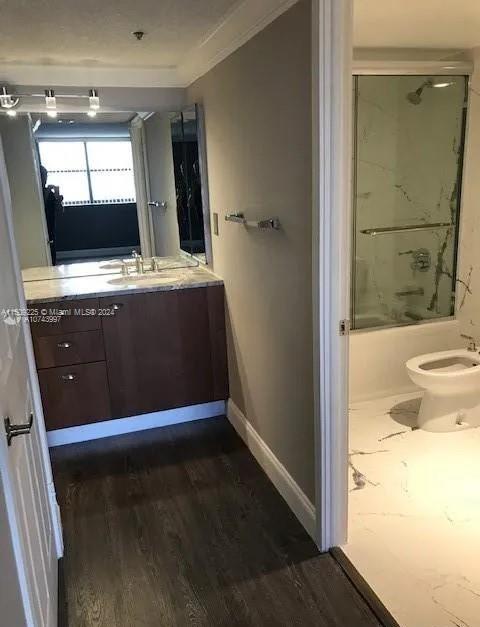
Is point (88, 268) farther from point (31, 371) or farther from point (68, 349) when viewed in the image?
point (31, 371)

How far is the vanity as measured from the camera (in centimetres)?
268

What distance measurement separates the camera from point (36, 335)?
8.66 feet

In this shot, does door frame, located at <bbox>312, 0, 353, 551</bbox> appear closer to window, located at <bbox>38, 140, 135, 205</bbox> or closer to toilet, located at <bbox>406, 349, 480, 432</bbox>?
toilet, located at <bbox>406, 349, 480, 432</bbox>

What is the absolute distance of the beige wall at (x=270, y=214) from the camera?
1.79 metres

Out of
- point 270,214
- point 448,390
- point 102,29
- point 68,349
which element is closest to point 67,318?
point 68,349

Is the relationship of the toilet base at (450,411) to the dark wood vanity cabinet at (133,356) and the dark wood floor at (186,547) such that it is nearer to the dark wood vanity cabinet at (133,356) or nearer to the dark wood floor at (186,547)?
the dark wood floor at (186,547)

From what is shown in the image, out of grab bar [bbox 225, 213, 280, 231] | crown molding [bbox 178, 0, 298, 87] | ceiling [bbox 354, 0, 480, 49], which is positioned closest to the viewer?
crown molding [bbox 178, 0, 298, 87]

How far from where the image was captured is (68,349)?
2.71m

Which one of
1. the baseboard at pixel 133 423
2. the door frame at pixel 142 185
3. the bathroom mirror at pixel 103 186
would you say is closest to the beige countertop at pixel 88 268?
the bathroom mirror at pixel 103 186

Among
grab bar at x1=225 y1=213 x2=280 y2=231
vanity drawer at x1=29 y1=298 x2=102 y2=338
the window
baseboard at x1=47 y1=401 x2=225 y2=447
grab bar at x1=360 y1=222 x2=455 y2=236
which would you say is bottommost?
baseboard at x1=47 y1=401 x2=225 y2=447

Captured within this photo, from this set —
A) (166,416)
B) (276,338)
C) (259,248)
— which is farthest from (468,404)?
(166,416)

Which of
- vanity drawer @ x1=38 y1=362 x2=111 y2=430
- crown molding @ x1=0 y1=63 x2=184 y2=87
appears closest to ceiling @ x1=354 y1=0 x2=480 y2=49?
crown molding @ x1=0 y1=63 x2=184 y2=87

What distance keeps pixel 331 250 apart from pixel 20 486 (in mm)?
1114

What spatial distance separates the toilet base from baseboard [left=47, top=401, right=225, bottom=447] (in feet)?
3.85
